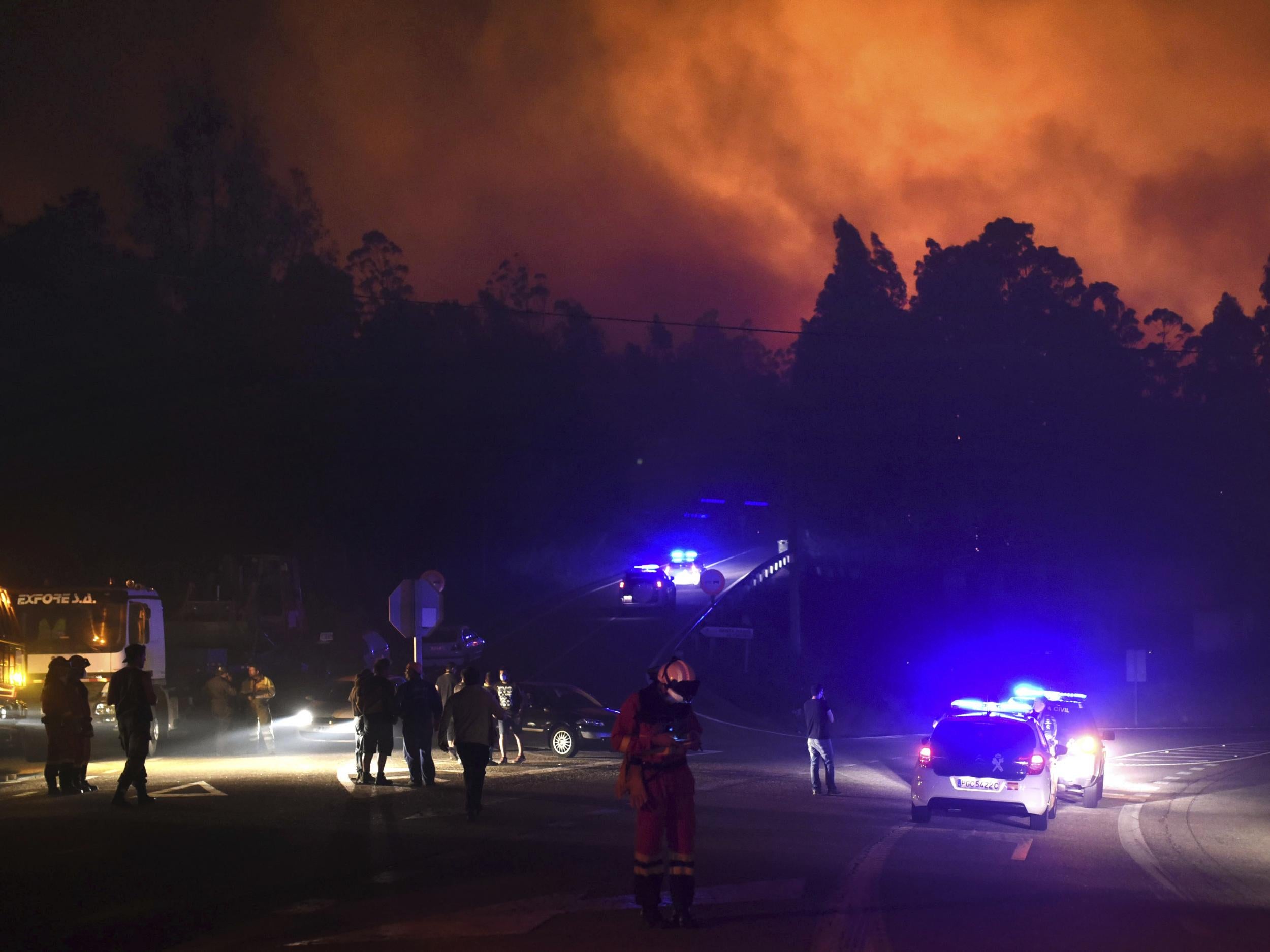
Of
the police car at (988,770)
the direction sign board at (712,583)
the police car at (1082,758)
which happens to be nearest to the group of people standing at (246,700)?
the direction sign board at (712,583)

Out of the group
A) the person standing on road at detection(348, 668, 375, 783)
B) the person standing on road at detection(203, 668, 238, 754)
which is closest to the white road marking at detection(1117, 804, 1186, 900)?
the person standing on road at detection(348, 668, 375, 783)

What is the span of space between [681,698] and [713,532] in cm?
10130

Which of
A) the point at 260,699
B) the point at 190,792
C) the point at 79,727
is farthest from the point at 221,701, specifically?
the point at 79,727

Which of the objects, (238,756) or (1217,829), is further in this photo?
(238,756)

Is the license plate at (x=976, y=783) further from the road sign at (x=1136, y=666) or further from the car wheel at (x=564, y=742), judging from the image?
the road sign at (x=1136, y=666)

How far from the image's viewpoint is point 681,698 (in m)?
8.97

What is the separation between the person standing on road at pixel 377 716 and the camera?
17609mm

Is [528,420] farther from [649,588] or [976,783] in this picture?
[976,783]

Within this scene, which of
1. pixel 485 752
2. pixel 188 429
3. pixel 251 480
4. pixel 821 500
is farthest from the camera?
pixel 821 500

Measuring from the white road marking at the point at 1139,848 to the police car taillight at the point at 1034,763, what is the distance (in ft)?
3.84

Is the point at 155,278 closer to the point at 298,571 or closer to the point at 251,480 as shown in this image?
the point at 251,480

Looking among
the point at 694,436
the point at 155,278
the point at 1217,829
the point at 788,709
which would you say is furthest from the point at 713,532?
the point at 1217,829

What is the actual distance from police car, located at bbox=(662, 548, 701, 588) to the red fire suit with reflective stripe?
58.7 meters

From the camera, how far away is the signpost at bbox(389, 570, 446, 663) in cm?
2094
